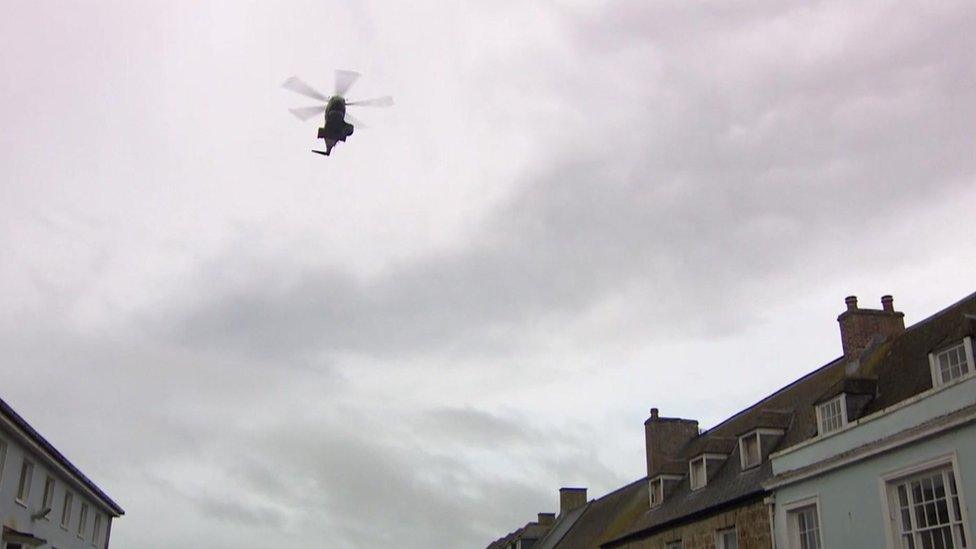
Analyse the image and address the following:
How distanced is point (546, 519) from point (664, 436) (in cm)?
2164

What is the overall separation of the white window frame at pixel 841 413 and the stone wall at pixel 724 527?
10.2 feet

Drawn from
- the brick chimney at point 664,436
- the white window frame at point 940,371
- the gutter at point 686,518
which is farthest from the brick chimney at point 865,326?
the brick chimney at point 664,436

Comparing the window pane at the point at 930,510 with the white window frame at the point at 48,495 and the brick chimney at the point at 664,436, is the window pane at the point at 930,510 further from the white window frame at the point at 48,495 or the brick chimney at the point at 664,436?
the white window frame at the point at 48,495

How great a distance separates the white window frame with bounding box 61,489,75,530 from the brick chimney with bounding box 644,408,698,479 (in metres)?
24.9

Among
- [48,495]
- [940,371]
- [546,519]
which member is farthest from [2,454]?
[546,519]

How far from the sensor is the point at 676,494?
3431cm

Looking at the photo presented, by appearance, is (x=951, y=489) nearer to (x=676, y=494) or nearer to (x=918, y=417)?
(x=918, y=417)

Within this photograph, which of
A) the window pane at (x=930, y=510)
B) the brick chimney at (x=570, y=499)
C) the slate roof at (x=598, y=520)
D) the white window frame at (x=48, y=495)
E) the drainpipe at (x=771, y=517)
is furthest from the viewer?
the brick chimney at (x=570, y=499)

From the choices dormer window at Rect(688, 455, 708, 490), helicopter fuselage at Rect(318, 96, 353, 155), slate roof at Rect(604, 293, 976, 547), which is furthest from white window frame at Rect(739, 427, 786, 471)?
helicopter fuselage at Rect(318, 96, 353, 155)

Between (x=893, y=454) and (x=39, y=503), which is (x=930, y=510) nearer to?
(x=893, y=454)

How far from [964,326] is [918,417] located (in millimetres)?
2234

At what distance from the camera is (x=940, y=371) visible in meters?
20.6

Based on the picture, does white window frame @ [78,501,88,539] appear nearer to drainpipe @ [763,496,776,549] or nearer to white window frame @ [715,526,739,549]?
white window frame @ [715,526,739,549]

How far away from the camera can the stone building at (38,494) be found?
99.1ft
